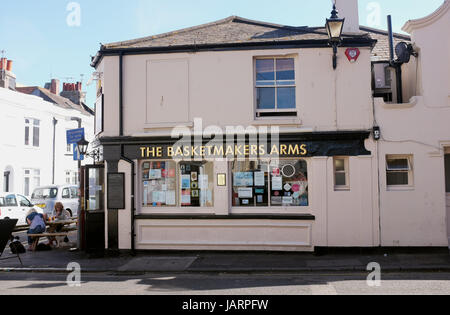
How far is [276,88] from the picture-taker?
11.4 metres

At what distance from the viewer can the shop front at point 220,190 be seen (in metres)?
10.8

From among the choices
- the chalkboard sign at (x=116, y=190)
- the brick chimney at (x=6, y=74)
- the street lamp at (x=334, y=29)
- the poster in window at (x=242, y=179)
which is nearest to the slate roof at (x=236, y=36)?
the street lamp at (x=334, y=29)

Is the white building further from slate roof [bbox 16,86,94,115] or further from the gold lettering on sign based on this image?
the gold lettering on sign

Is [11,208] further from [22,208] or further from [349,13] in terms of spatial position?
[349,13]

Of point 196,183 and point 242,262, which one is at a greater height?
point 196,183

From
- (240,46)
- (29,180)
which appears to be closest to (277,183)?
(240,46)

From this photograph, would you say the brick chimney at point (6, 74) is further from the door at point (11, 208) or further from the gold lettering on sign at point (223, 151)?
the gold lettering on sign at point (223, 151)

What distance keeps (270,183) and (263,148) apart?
100cm

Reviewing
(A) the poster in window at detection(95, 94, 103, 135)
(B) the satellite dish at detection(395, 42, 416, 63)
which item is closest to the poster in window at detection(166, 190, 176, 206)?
(A) the poster in window at detection(95, 94, 103, 135)

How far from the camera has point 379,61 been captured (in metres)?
11.9

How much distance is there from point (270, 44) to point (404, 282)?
22.6ft

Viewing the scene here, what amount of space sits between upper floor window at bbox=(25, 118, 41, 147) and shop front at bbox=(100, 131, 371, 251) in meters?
18.0

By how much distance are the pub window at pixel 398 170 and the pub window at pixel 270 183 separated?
2206 millimetres

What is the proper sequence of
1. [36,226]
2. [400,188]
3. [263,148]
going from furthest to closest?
1. [36,226]
2. [263,148]
3. [400,188]
